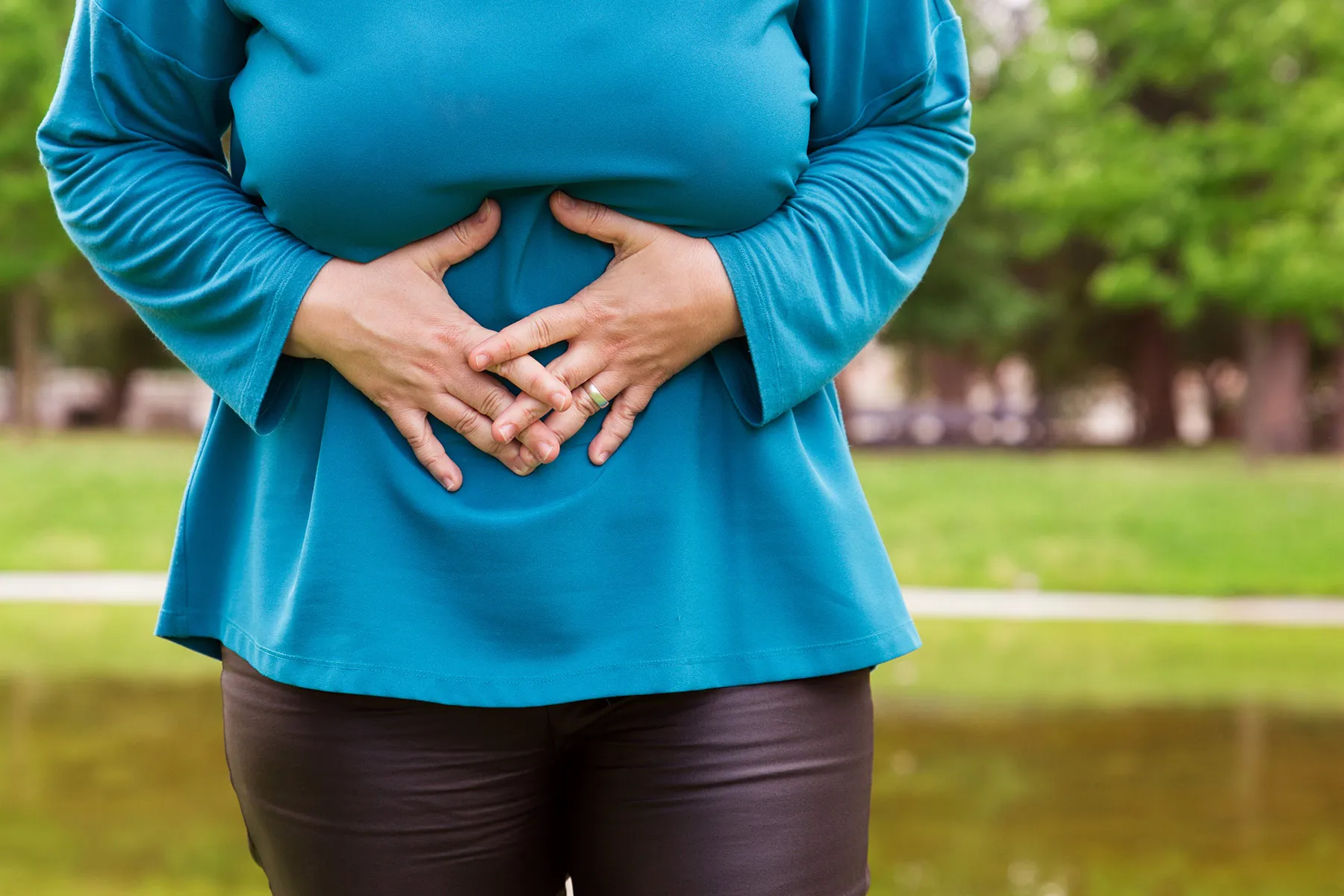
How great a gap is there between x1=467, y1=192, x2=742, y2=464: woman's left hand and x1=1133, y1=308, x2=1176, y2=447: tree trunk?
24697 millimetres

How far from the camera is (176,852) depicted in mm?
3838

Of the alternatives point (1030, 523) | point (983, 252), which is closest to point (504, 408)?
point (1030, 523)

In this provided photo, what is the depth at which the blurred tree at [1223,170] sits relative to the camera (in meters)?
16.1

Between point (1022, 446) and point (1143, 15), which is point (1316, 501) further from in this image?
point (1022, 446)

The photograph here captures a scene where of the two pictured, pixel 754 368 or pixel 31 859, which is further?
pixel 31 859

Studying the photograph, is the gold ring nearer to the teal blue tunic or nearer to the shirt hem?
the teal blue tunic

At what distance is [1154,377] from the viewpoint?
25.6 meters

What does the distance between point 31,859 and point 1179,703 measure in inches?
176

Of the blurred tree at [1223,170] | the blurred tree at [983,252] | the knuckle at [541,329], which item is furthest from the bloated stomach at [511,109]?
the blurred tree at [983,252]

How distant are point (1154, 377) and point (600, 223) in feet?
85.4

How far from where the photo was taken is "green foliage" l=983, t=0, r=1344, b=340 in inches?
634

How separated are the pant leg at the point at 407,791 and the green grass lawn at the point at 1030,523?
8682 millimetres

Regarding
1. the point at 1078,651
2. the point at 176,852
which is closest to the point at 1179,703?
the point at 1078,651

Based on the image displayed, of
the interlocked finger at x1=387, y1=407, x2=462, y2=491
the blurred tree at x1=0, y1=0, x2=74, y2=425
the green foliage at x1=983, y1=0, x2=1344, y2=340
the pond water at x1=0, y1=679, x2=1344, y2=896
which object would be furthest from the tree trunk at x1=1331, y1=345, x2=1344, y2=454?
the interlocked finger at x1=387, y1=407, x2=462, y2=491
